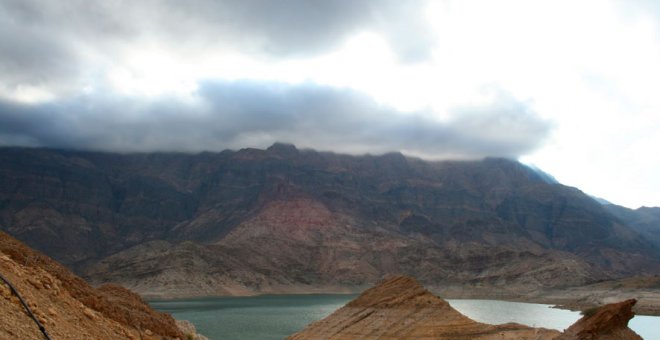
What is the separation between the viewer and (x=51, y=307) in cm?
2019

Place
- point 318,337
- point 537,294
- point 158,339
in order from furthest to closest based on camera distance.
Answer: point 537,294
point 318,337
point 158,339

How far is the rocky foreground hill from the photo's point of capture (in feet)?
54.7

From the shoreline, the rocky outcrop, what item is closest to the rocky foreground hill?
the rocky outcrop

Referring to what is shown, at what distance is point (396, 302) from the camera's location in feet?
183

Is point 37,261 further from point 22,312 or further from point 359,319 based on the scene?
point 359,319

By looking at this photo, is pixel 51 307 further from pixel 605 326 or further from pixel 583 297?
pixel 583 297

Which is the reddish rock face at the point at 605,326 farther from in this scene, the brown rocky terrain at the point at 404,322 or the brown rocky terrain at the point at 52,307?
the brown rocky terrain at the point at 52,307

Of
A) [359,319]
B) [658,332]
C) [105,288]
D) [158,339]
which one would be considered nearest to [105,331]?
[158,339]

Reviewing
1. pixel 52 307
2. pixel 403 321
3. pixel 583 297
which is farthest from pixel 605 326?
pixel 583 297

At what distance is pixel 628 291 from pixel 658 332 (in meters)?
79.6

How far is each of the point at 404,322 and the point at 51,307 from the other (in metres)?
36.6

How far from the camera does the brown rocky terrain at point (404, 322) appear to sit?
45562mm

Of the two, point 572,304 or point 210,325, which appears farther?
point 572,304

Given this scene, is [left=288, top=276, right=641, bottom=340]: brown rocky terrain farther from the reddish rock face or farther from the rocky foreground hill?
the rocky foreground hill
